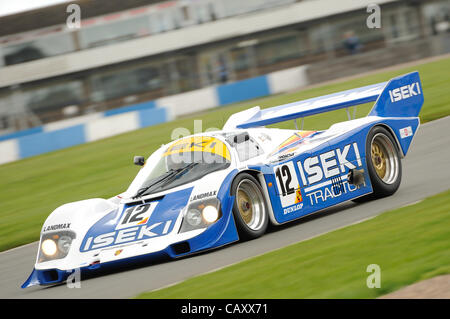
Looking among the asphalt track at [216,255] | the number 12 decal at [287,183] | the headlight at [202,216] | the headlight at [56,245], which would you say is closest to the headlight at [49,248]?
the headlight at [56,245]

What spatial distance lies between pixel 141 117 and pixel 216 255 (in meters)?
17.5

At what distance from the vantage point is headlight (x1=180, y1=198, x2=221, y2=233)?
729 cm

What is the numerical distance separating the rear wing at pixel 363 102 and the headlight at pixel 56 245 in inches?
120

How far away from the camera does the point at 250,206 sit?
7.91 meters

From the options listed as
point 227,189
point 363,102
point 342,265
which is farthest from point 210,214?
point 363,102

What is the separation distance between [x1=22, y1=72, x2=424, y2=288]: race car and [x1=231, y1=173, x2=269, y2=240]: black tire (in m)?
0.01

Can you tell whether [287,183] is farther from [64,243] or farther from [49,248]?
[49,248]

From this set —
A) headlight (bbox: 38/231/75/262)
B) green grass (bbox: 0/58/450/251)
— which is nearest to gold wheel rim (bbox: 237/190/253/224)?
headlight (bbox: 38/231/75/262)

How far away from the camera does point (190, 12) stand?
43844 mm

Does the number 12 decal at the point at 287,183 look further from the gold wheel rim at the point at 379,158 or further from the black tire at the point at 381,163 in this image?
the gold wheel rim at the point at 379,158

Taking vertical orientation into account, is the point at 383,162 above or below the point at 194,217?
below
